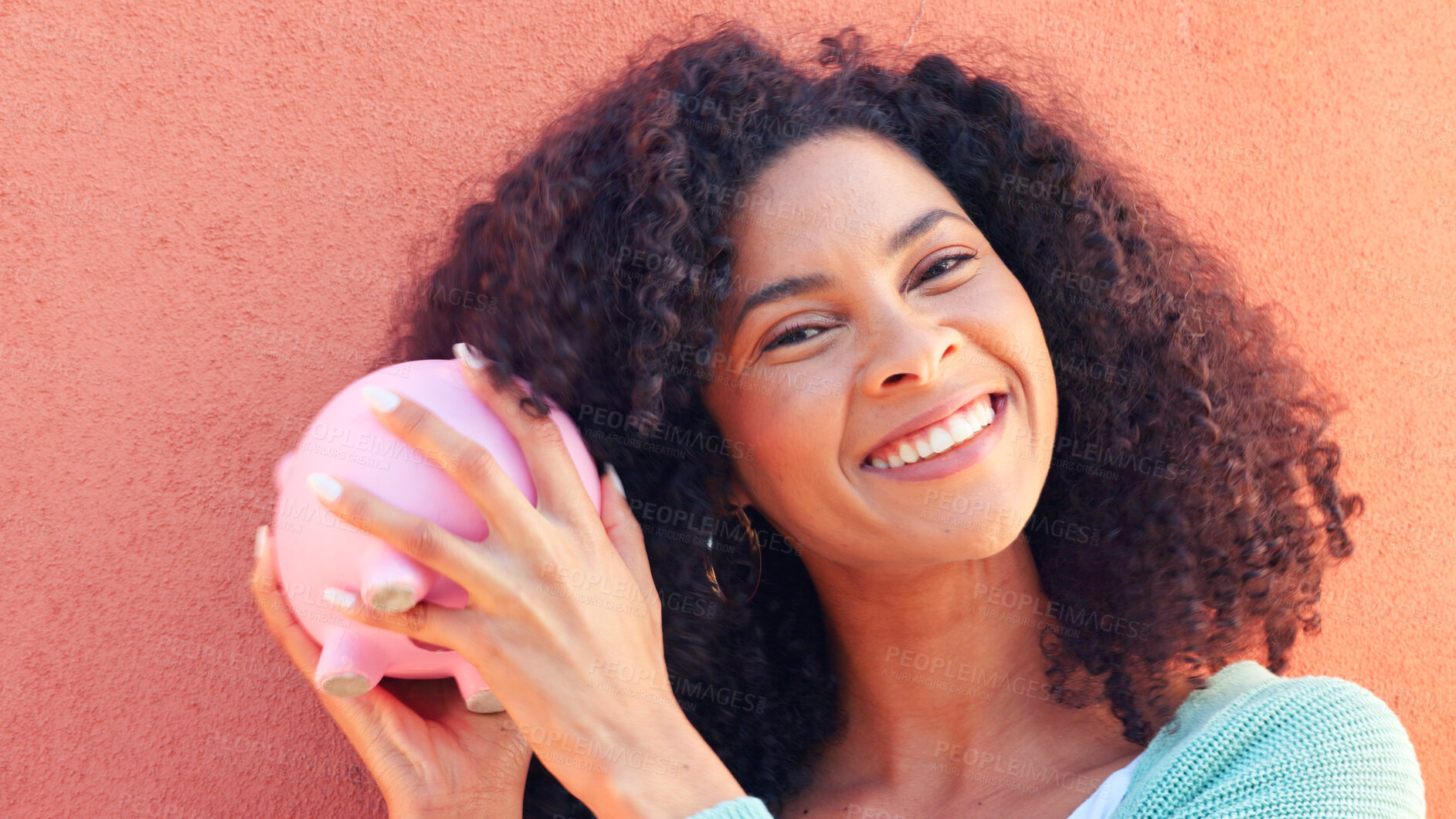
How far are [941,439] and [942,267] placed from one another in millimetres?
290

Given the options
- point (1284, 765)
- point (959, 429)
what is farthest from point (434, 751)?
point (1284, 765)

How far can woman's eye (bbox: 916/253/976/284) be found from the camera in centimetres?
179

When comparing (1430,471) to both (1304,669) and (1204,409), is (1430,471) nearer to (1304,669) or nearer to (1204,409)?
(1304,669)

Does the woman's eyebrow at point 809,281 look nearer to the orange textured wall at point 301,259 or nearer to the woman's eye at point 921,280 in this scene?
the woman's eye at point 921,280

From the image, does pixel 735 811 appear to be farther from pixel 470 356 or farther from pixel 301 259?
pixel 301 259

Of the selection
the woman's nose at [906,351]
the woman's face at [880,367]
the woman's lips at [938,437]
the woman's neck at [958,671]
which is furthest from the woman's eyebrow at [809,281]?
the woman's neck at [958,671]

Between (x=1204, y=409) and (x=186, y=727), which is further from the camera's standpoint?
(x=186, y=727)

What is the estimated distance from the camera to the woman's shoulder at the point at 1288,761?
5.15 ft

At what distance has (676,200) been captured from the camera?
179 centimetres

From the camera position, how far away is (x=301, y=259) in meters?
2.26

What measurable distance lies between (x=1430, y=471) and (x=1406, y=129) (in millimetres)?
714

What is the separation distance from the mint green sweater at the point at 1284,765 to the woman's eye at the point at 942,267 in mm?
772

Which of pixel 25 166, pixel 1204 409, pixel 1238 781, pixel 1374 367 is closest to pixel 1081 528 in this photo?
pixel 1204 409

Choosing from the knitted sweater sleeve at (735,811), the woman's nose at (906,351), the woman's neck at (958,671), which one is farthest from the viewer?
the woman's neck at (958,671)
